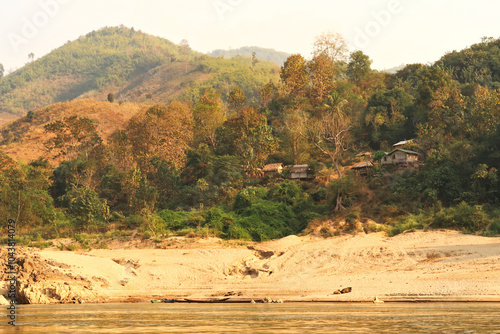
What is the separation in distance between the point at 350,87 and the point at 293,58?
7.20 m

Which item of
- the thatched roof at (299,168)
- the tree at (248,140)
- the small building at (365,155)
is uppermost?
the tree at (248,140)

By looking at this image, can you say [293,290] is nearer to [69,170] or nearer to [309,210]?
[309,210]

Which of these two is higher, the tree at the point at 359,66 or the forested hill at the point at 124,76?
the forested hill at the point at 124,76

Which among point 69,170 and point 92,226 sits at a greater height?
point 69,170

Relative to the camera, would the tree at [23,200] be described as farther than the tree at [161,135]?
No

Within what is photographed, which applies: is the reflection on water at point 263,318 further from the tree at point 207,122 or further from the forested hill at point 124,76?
the forested hill at point 124,76

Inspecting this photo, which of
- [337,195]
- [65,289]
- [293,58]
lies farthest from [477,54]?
[65,289]

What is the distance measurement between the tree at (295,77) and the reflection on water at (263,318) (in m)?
42.5

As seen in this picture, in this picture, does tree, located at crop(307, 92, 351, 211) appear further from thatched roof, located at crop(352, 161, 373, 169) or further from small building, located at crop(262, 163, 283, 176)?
small building, located at crop(262, 163, 283, 176)

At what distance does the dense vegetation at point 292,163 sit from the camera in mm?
35656

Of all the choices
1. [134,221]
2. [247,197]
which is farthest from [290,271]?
[134,221]

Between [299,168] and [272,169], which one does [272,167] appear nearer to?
[272,169]

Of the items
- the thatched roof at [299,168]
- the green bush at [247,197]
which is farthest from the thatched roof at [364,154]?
the green bush at [247,197]

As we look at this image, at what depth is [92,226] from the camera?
1528 inches
